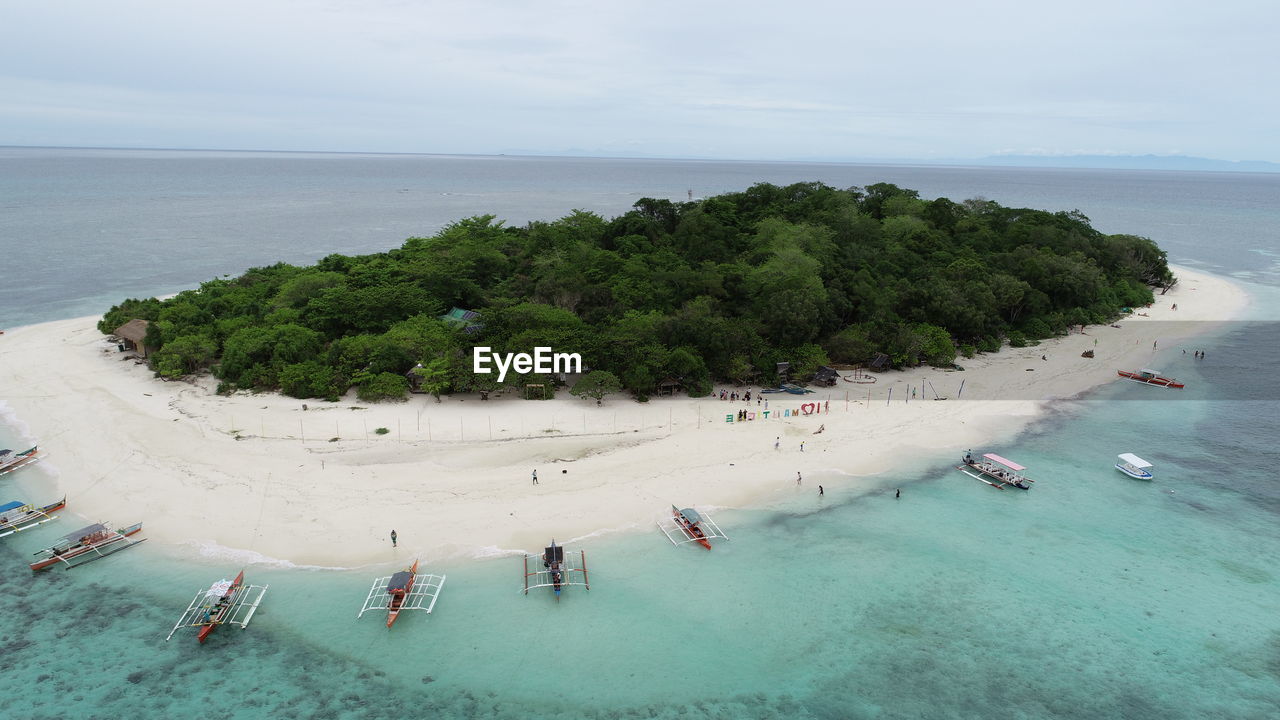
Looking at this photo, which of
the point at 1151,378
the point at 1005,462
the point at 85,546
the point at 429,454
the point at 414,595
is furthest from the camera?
the point at 1151,378

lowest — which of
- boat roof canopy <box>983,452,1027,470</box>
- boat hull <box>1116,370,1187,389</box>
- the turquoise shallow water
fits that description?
the turquoise shallow water

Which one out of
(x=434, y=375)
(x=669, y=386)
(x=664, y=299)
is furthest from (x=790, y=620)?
(x=664, y=299)

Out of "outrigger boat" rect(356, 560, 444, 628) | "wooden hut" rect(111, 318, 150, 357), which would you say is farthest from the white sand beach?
"outrigger boat" rect(356, 560, 444, 628)

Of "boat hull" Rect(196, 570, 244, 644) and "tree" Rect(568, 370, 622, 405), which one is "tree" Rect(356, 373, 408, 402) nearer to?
"tree" Rect(568, 370, 622, 405)

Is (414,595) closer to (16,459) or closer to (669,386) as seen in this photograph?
(669,386)

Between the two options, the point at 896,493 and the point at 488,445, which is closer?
the point at 896,493

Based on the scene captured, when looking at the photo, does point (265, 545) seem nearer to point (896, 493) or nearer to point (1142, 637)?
point (896, 493)

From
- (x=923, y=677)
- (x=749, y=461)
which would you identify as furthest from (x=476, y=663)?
(x=749, y=461)
